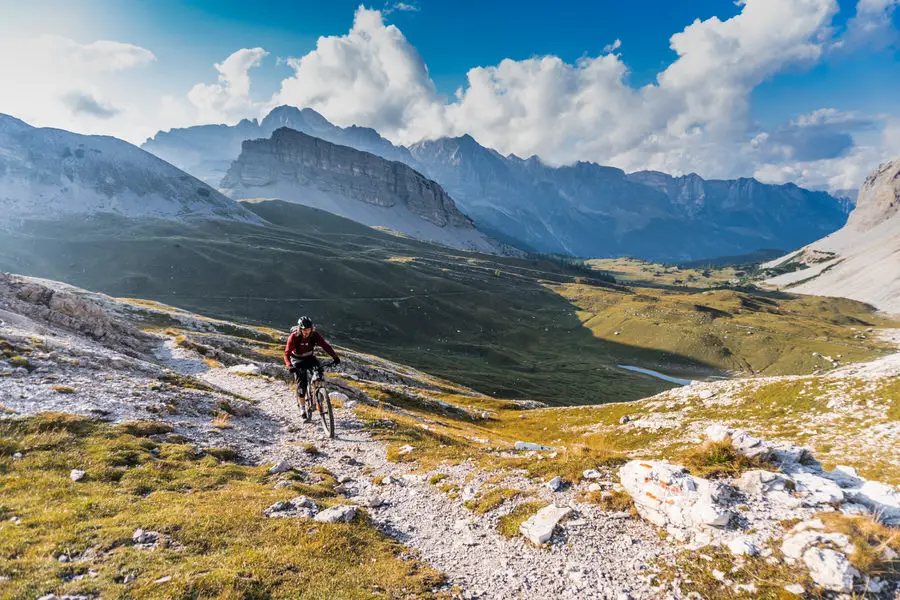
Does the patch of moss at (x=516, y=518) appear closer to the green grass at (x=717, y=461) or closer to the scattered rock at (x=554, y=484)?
the scattered rock at (x=554, y=484)

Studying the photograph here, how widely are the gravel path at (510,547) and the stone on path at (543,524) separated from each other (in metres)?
0.23

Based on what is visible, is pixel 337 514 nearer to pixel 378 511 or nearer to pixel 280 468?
pixel 378 511

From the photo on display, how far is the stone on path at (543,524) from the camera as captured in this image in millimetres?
10438

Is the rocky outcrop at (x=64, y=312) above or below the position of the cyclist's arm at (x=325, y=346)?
below

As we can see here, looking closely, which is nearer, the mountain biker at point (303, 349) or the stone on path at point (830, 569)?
the stone on path at point (830, 569)

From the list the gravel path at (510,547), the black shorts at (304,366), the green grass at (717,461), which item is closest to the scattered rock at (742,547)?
the gravel path at (510,547)

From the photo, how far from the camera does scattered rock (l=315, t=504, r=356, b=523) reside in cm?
1123

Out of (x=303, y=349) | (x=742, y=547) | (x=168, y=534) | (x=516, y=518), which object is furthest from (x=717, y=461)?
(x=303, y=349)

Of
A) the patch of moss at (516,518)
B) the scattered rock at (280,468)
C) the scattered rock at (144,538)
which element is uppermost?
the patch of moss at (516,518)

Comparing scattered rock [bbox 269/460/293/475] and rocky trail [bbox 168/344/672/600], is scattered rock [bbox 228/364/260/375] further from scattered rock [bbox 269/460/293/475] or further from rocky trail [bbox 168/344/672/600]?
scattered rock [bbox 269/460/293/475]

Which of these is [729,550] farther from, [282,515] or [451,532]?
[282,515]

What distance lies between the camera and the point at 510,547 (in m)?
10.5

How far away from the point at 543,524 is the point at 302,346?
542 inches

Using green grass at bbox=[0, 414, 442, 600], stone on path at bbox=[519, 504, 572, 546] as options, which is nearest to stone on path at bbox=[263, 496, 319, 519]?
green grass at bbox=[0, 414, 442, 600]
